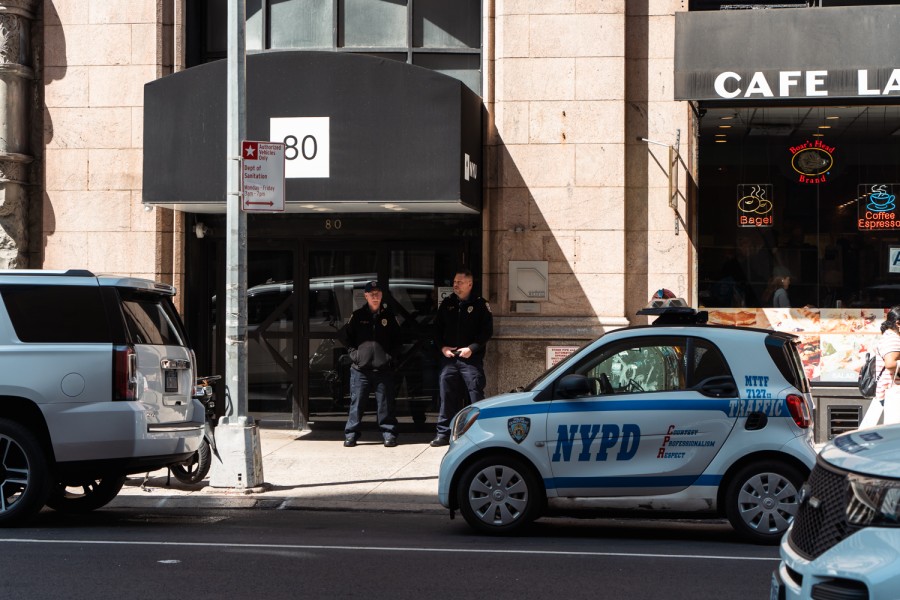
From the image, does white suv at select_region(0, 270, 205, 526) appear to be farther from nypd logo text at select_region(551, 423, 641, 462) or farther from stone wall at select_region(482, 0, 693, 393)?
stone wall at select_region(482, 0, 693, 393)

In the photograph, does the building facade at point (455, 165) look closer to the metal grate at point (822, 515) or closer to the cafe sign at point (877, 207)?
the cafe sign at point (877, 207)

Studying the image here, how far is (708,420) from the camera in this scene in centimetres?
864

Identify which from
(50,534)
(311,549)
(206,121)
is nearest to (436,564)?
(311,549)

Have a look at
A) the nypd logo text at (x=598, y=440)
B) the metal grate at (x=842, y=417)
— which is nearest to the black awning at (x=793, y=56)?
the metal grate at (x=842, y=417)

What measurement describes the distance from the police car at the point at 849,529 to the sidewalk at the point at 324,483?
247 inches

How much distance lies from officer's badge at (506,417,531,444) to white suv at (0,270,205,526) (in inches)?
105

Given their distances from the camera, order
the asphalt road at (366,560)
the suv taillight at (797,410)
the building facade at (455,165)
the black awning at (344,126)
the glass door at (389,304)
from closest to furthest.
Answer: the asphalt road at (366,560) < the suv taillight at (797,410) < the black awning at (344,126) < the building facade at (455,165) < the glass door at (389,304)

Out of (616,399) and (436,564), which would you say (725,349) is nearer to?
(616,399)

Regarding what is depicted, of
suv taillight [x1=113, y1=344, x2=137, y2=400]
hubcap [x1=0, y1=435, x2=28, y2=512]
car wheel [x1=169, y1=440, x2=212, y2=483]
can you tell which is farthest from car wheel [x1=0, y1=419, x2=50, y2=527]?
car wheel [x1=169, y1=440, x2=212, y2=483]

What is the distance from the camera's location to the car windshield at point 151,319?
360 inches

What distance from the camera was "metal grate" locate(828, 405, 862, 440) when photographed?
540 inches

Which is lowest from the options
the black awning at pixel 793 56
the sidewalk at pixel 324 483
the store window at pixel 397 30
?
the sidewalk at pixel 324 483

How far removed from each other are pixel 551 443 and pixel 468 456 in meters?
0.65

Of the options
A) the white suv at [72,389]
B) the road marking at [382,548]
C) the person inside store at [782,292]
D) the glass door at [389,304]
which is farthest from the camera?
the glass door at [389,304]
